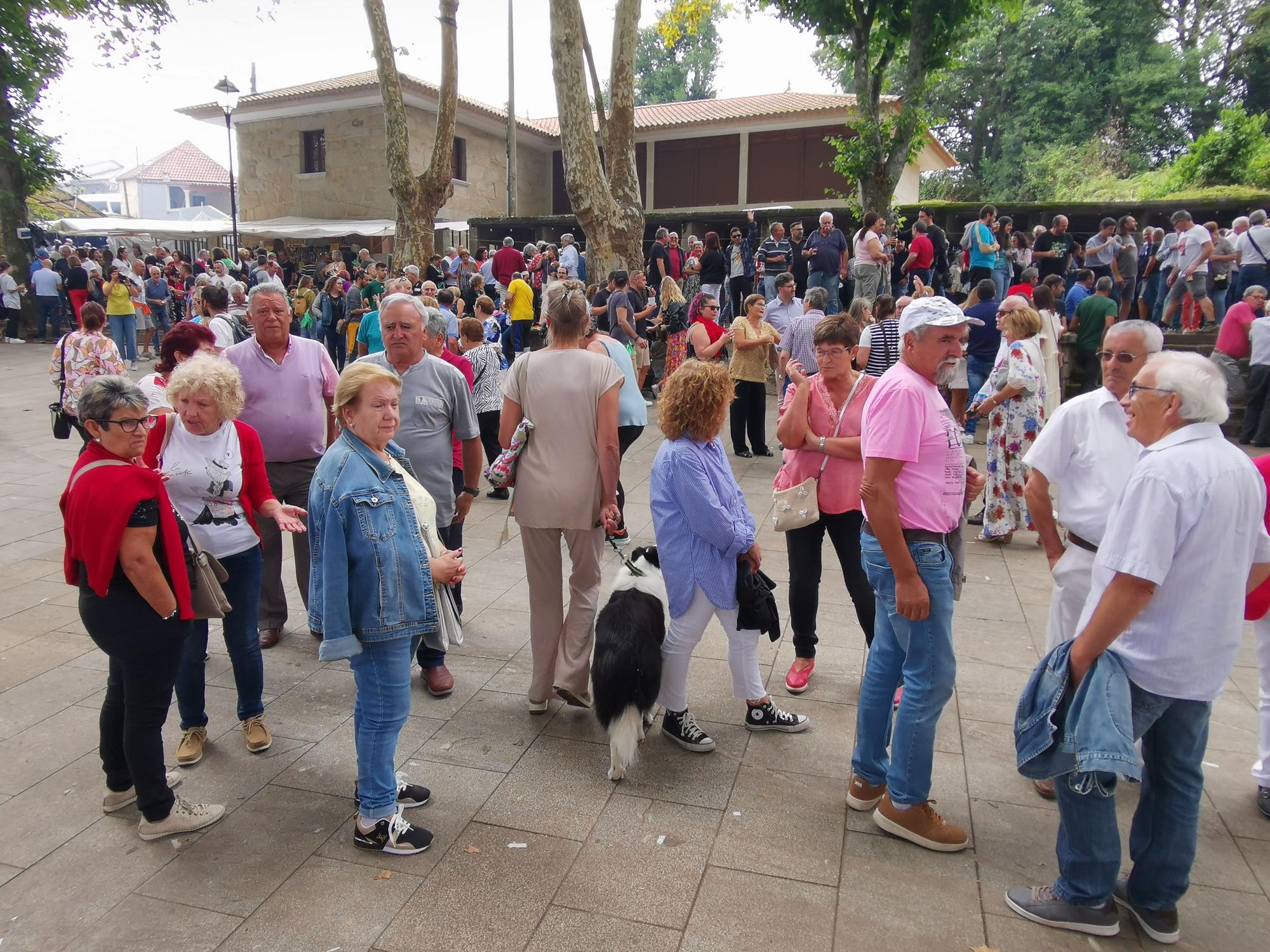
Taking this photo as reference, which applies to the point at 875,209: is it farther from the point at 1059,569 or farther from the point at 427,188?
the point at 1059,569

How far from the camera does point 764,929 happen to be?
2615 mm

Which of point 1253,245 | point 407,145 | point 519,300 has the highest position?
→ point 407,145

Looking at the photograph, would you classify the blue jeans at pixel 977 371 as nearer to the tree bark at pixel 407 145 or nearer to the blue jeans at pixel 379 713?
the blue jeans at pixel 379 713

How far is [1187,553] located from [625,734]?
1.98 meters

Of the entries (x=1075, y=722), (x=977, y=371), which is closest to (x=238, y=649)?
(x=1075, y=722)

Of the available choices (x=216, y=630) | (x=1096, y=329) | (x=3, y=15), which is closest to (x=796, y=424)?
(x=216, y=630)

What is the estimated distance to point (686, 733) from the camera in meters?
3.65

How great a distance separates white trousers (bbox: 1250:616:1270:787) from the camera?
3254 millimetres

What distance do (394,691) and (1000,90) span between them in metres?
36.3

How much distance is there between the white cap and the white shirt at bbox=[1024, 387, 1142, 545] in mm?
645

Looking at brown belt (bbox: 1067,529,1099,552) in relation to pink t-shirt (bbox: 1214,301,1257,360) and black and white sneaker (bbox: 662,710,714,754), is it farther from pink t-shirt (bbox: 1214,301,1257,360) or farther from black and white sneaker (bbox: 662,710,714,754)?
pink t-shirt (bbox: 1214,301,1257,360)

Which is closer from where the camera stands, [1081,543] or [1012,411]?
[1081,543]

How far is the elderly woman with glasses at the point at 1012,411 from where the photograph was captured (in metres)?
6.25

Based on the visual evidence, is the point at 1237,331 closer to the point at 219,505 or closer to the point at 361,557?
the point at 361,557
